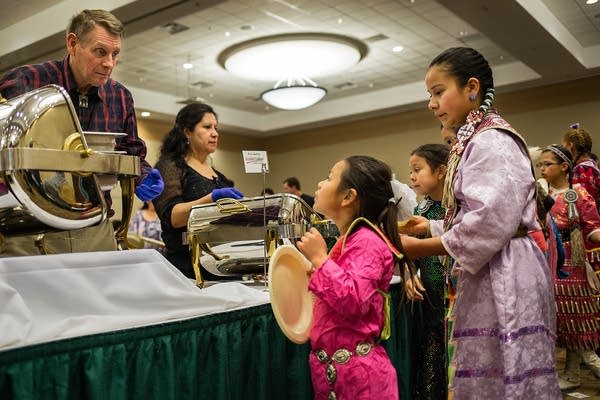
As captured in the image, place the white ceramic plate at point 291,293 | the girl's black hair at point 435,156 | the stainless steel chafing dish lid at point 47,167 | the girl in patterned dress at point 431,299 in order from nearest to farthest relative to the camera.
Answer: the stainless steel chafing dish lid at point 47,167, the white ceramic plate at point 291,293, the girl in patterned dress at point 431,299, the girl's black hair at point 435,156

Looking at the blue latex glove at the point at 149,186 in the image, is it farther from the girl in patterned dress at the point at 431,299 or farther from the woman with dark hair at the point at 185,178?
the girl in patterned dress at the point at 431,299

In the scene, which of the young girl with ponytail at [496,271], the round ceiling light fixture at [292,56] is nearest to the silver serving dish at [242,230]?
the young girl with ponytail at [496,271]

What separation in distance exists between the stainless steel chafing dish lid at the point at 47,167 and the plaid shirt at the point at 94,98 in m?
0.36

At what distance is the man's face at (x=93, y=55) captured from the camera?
1.52 metres

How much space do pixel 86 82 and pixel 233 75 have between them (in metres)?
7.20

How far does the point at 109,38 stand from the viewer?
5.05 feet

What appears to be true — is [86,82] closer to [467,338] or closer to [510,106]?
[467,338]

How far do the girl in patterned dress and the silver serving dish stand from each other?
0.79m

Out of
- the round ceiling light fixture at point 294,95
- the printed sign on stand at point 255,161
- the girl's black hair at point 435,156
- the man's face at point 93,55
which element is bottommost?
the printed sign on stand at point 255,161

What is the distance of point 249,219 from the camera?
5.33 ft

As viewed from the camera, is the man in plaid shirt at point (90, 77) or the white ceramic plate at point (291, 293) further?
the man in plaid shirt at point (90, 77)

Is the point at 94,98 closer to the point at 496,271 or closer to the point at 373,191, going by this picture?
the point at 373,191

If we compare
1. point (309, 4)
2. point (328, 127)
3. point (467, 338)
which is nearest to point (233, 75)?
point (309, 4)

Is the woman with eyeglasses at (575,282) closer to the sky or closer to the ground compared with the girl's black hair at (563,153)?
closer to the ground
